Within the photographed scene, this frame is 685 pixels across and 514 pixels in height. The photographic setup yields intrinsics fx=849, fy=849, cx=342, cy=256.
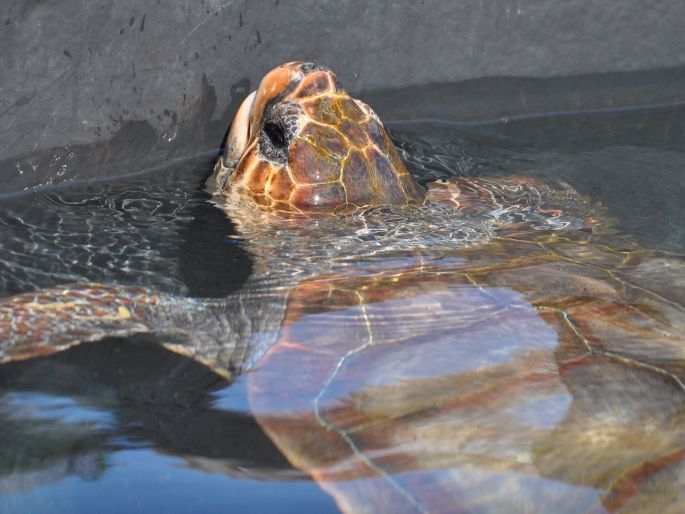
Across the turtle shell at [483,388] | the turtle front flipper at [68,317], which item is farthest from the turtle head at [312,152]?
the turtle front flipper at [68,317]

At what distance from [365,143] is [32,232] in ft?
4.16

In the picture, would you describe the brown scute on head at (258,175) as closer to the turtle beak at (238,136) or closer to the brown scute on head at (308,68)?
the turtle beak at (238,136)

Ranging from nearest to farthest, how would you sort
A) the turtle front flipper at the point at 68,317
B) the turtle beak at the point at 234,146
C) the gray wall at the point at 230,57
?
the turtle front flipper at the point at 68,317
the gray wall at the point at 230,57
the turtle beak at the point at 234,146

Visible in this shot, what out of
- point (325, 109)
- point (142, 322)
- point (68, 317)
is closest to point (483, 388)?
point (142, 322)

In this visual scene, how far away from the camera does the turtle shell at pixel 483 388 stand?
169cm

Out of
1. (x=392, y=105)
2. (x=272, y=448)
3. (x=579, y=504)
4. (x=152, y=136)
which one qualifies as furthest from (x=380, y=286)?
(x=392, y=105)

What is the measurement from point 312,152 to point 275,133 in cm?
18

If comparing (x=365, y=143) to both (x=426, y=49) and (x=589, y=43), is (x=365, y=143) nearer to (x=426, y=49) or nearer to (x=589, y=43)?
(x=426, y=49)

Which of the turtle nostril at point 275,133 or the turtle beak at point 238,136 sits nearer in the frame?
the turtle nostril at point 275,133

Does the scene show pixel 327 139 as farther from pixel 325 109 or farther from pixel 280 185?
pixel 280 185

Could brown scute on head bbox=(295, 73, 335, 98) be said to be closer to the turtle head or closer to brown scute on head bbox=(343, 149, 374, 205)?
the turtle head

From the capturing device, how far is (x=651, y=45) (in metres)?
5.07

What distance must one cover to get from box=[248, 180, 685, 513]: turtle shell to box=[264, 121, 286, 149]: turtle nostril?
34.6 inches

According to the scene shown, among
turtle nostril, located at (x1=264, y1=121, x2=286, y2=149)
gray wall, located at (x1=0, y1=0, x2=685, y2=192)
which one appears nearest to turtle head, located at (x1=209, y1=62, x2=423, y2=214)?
turtle nostril, located at (x1=264, y1=121, x2=286, y2=149)
